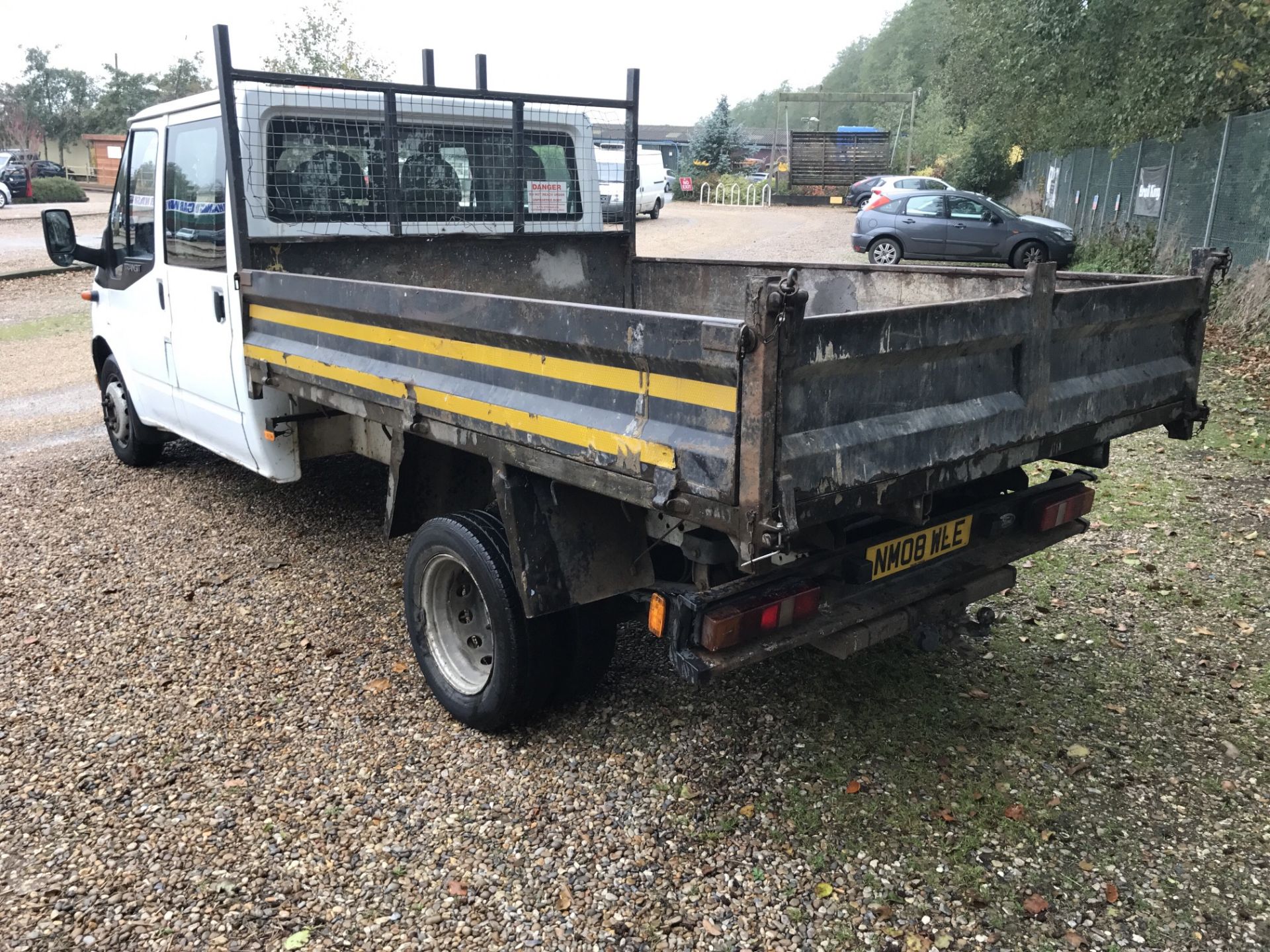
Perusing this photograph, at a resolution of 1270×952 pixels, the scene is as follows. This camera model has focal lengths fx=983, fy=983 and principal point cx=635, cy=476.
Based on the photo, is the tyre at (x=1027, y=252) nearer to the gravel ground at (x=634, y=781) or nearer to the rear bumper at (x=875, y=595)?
the gravel ground at (x=634, y=781)

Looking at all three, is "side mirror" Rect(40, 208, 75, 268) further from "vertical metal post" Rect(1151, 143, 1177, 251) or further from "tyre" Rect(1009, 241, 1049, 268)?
"tyre" Rect(1009, 241, 1049, 268)

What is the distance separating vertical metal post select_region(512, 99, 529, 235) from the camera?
5.46 metres

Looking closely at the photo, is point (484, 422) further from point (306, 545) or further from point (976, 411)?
point (306, 545)

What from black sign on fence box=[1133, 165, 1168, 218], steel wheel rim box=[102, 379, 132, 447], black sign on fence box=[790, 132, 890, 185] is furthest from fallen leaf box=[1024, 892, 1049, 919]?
black sign on fence box=[790, 132, 890, 185]

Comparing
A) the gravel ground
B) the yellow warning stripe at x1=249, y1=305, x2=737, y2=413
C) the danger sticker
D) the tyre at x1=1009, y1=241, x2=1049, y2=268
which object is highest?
the danger sticker

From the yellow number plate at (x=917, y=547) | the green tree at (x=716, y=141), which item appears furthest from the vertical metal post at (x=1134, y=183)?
the green tree at (x=716, y=141)

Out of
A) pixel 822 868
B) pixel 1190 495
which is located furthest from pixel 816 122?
pixel 822 868

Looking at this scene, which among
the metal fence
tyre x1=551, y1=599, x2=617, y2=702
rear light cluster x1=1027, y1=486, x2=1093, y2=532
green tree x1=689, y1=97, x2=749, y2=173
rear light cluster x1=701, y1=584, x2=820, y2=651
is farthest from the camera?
green tree x1=689, y1=97, x2=749, y2=173

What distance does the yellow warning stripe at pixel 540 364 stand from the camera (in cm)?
252

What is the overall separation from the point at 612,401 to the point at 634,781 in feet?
4.52

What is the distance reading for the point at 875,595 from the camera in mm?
3186

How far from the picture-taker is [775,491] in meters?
2.43

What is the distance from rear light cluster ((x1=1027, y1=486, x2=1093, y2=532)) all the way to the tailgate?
343 millimetres

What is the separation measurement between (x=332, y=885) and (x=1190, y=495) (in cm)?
562
